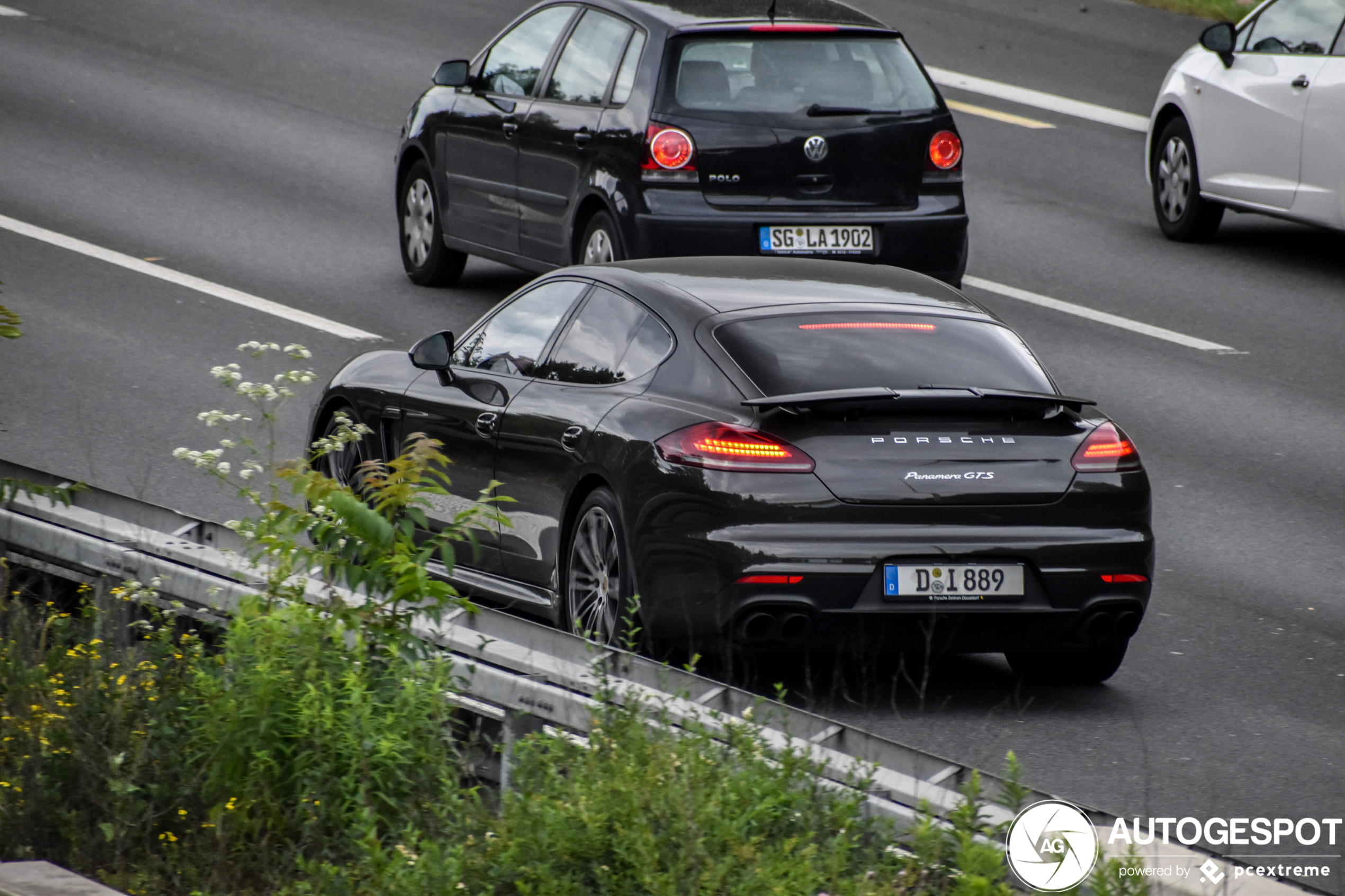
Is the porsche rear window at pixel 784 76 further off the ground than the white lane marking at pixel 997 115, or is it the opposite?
the porsche rear window at pixel 784 76

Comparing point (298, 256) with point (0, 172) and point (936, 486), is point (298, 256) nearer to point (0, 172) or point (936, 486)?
point (0, 172)

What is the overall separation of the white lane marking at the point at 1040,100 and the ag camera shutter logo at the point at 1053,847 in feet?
50.0

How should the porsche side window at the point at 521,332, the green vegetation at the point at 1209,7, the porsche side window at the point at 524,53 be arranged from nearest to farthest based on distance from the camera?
the porsche side window at the point at 521,332 → the porsche side window at the point at 524,53 → the green vegetation at the point at 1209,7

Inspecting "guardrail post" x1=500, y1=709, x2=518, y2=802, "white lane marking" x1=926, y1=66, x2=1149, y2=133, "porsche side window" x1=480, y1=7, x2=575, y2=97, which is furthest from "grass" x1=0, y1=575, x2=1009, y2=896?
"white lane marking" x1=926, y1=66, x2=1149, y2=133

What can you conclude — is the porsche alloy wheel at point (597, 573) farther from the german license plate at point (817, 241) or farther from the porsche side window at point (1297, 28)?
the porsche side window at point (1297, 28)

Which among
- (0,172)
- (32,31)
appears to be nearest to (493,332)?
(0,172)

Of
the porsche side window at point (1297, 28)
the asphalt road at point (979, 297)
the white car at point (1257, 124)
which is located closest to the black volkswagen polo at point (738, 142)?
the asphalt road at point (979, 297)

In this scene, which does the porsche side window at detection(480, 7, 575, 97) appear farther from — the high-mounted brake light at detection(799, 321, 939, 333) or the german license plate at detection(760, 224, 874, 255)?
the high-mounted brake light at detection(799, 321, 939, 333)

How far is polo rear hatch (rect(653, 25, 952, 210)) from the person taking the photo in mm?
11750

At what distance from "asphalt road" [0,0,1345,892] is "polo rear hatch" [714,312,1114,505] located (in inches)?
28.2

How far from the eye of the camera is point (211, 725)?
18.0ft

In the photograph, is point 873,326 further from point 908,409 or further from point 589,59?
point 589,59

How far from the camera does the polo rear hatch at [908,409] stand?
22.6 feet

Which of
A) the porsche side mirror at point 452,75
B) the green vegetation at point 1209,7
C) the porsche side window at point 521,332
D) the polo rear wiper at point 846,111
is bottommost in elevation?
the porsche side window at point 521,332
